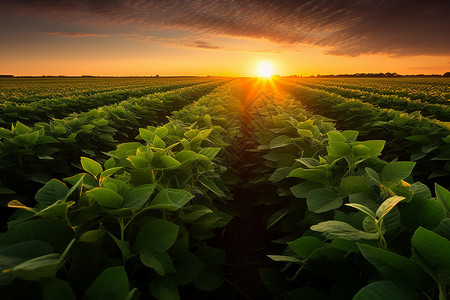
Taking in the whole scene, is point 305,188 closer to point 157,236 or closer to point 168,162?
point 168,162

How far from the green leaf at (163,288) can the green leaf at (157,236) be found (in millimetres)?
161

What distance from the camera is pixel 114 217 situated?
100cm

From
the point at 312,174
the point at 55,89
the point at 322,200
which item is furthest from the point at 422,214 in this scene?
the point at 55,89

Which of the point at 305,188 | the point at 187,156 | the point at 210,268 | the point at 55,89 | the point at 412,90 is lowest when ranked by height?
the point at 55,89

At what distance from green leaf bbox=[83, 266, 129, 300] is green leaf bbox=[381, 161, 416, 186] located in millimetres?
1086

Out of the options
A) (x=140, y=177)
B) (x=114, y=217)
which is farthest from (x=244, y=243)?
(x=114, y=217)

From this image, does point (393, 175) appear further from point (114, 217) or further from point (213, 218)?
point (114, 217)

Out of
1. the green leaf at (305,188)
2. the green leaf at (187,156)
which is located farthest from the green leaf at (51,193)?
the green leaf at (305,188)

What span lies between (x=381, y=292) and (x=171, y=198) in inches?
27.3

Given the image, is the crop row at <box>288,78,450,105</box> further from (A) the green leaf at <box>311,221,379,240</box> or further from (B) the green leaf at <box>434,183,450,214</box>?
(A) the green leaf at <box>311,221,379,240</box>

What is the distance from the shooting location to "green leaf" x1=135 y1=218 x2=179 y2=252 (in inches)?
33.4

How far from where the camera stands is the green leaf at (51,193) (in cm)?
92

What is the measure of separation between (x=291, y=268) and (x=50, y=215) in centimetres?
169

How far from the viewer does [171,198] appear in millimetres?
990
